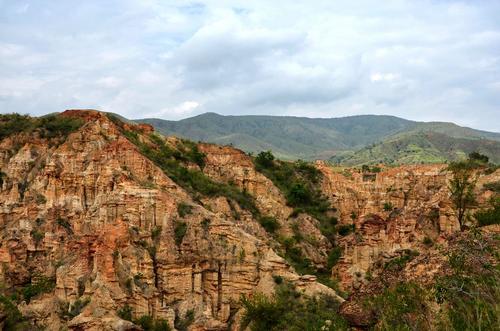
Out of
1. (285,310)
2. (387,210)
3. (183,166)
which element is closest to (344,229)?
(387,210)

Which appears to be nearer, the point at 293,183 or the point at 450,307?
the point at 450,307

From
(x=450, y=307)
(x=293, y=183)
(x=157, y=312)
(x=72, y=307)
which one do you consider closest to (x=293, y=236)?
(x=293, y=183)

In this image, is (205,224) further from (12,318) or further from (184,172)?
(12,318)

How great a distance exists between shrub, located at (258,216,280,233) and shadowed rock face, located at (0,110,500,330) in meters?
2.01

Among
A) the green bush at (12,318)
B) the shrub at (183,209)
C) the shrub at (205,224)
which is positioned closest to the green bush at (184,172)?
the shrub at (183,209)

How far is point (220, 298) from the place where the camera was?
119ft

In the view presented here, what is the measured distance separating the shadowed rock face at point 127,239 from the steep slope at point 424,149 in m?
110

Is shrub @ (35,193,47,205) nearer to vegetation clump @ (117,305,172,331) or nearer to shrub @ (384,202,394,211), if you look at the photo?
vegetation clump @ (117,305,172,331)

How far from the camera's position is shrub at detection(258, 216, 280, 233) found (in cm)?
4936

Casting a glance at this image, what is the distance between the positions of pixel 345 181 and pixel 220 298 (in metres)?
29.3

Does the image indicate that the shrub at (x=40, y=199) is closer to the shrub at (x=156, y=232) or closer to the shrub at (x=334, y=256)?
the shrub at (x=156, y=232)

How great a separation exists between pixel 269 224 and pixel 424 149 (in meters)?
130

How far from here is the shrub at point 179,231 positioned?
3719 cm

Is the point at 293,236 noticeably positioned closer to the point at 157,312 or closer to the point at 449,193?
the point at 449,193
